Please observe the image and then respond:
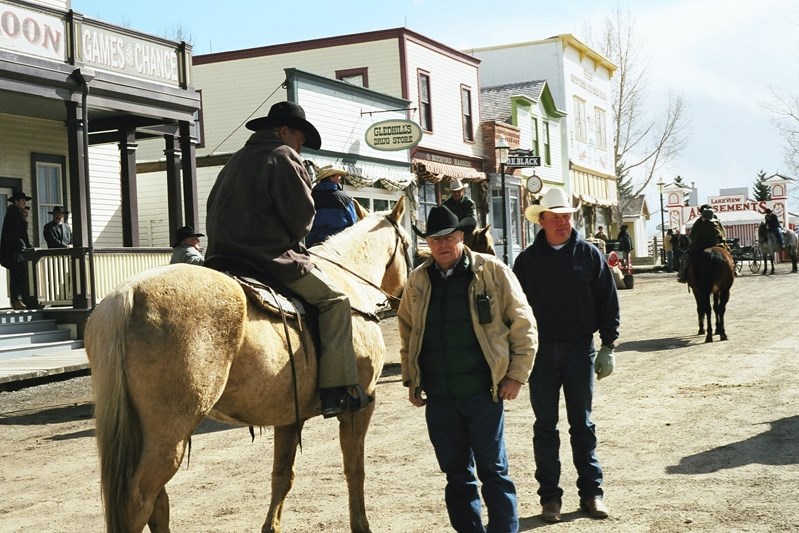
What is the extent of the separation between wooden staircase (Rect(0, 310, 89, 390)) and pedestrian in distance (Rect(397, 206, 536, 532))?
940 centimetres

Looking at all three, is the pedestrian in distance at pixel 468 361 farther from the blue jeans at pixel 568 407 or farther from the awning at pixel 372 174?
the awning at pixel 372 174

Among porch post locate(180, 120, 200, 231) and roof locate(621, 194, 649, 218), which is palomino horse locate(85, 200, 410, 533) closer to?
porch post locate(180, 120, 200, 231)

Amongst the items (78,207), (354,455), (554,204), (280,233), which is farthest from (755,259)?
(280,233)

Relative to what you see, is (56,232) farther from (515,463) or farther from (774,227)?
(774,227)

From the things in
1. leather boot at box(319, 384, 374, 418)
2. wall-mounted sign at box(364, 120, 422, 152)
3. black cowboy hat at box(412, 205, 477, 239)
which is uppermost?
wall-mounted sign at box(364, 120, 422, 152)

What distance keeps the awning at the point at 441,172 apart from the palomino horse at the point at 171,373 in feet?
76.3

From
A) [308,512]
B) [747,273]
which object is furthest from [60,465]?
[747,273]

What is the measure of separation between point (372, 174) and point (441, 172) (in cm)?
463

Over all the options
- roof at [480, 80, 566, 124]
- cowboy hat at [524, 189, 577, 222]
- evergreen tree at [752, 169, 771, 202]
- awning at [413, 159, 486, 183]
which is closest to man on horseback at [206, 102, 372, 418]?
cowboy hat at [524, 189, 577, 222]

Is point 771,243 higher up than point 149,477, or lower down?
higher up

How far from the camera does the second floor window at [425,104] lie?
30578 millimetres

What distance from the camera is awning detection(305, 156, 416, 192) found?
987 inches

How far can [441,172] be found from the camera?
3088 cm

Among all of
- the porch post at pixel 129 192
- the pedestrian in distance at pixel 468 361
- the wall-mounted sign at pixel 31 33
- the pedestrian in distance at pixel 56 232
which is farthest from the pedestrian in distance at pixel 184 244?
the porch post at pixel 129 192
